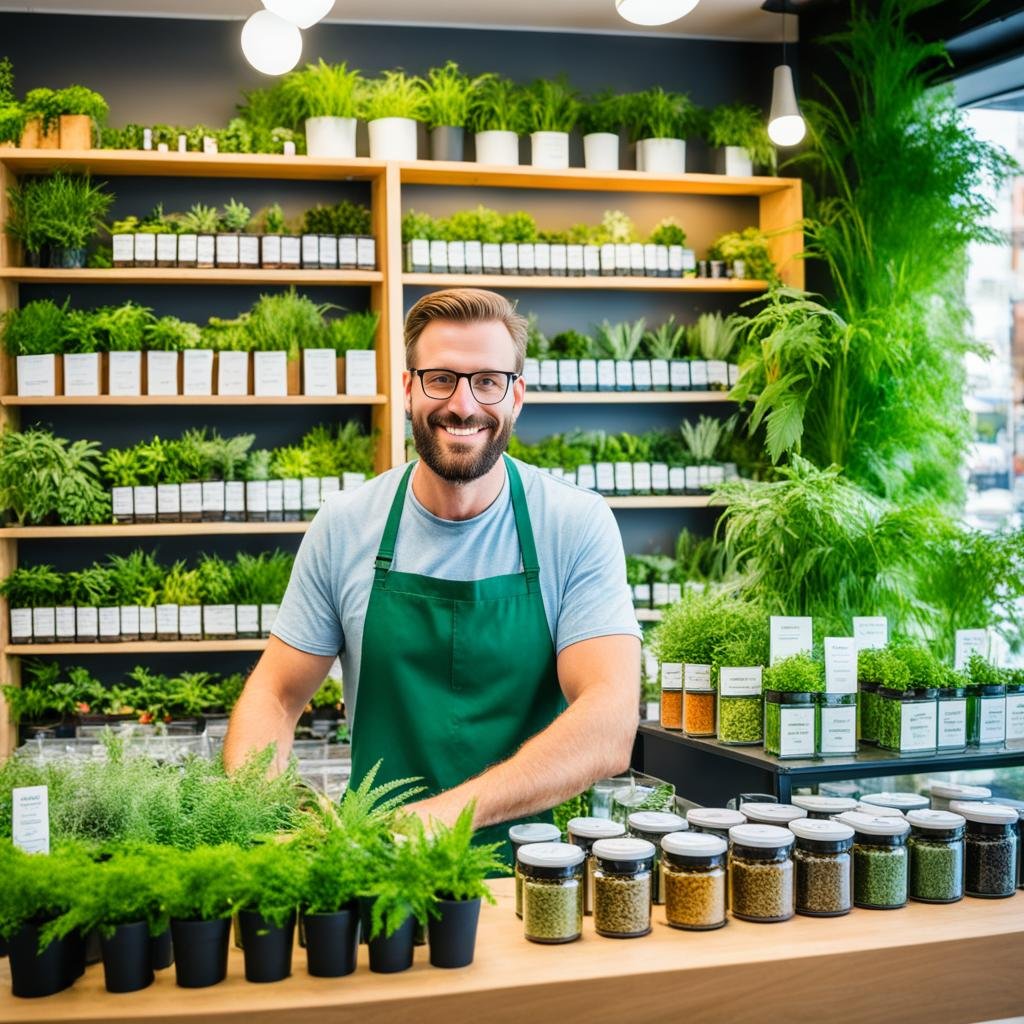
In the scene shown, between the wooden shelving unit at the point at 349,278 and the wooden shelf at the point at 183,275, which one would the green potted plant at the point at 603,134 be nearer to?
the wooden shelving unit at the point at 349,278

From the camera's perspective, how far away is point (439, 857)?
1.61 meters

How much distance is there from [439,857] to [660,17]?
2020mm

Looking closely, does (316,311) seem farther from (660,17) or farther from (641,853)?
(641,853)

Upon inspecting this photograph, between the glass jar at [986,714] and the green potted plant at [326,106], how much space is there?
3176mm

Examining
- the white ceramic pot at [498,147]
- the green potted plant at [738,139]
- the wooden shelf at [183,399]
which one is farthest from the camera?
the green potted plant at [738,139]

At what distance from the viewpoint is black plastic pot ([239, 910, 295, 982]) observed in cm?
158

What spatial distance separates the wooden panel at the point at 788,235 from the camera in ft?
17.1

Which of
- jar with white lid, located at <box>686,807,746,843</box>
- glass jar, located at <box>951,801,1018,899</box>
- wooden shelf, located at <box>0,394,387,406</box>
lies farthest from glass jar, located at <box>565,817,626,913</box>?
wooden shelf, located at <box>0,394,387,406</box>

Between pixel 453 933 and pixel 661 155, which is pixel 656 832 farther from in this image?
pixel 661 155

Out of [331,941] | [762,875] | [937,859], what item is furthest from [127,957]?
[937,859]

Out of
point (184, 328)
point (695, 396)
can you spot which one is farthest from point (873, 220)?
point (184, 328)

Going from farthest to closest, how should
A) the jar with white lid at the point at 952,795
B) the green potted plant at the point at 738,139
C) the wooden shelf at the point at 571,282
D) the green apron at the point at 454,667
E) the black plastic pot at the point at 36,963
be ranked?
the green potted plant at the point at 738,139, the wooden shelf at the point at 571,282, the green apron at the point at 454,667, the jar with white lid at the point at 952,795, the black plastic pot at the point at 36,963

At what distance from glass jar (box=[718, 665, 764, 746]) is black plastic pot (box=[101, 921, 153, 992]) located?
167 cm

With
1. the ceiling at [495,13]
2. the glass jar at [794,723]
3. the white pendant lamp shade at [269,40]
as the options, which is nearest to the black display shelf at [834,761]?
the glass jar at [794,723]
